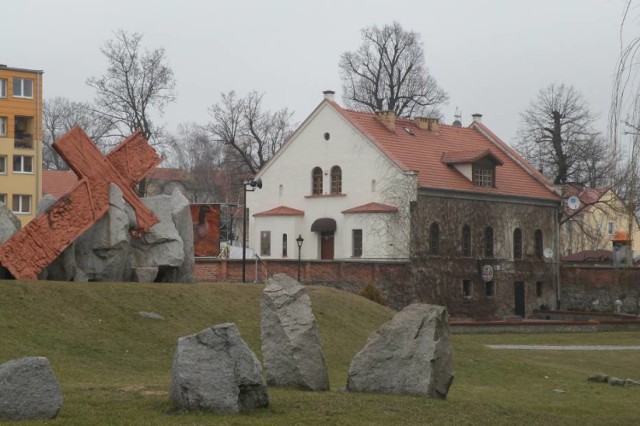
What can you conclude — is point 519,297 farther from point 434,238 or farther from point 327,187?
point 327,187

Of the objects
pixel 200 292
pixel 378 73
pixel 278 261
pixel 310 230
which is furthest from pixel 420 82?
pixel 200 292

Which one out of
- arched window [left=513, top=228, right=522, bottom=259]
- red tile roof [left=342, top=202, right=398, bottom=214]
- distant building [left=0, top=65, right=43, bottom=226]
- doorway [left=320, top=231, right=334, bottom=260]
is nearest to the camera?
red tile roof [left=342, top=202, right=398, bottom=214]

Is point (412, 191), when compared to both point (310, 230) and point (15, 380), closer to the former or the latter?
point (310, 230)

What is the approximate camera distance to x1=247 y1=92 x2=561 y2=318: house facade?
57969mm

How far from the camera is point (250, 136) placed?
79.6m

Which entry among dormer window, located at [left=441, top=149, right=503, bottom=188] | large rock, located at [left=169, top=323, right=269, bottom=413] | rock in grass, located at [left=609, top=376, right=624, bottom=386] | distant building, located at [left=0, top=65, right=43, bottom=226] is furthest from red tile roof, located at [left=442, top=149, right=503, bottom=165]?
large rock, located at [left=169, top=323, right=269, bottom=413]

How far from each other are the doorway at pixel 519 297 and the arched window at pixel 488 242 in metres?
2.47

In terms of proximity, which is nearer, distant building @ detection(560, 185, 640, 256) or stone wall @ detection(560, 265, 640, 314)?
distant building @ detection(560, 185, 640, 256)

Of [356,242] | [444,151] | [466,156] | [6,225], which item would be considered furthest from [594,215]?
[6,225]

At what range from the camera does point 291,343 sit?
16781 millimetres

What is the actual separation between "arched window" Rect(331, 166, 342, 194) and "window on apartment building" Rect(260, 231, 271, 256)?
4444mm

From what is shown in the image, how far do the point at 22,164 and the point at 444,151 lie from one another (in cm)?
3088

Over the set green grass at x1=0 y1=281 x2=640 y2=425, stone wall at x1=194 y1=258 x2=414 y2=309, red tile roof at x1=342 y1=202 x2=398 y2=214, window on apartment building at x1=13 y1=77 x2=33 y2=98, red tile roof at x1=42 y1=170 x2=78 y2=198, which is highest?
window on apartment building at x1=13 y1=77 x2=33 y2=98

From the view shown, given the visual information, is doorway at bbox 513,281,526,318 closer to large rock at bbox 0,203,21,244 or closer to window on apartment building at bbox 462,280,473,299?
window on apartment building at bbox 462,280,473,299
